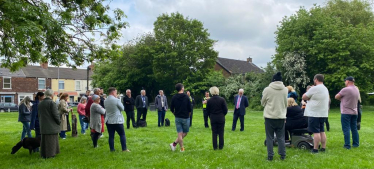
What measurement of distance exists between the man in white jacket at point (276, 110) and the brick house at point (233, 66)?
47391mm

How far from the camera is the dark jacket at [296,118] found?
8562 millimetres

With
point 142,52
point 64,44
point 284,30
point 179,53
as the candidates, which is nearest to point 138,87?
point 142,52

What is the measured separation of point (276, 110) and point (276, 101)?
0.71 ft

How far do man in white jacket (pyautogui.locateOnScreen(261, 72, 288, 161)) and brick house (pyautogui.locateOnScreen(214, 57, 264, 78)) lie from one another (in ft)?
155

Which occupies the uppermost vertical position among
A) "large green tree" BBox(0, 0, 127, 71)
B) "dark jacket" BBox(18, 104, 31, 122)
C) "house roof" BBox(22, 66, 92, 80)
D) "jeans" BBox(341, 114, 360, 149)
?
"house roof" BBox(22, 66, 92, 80)

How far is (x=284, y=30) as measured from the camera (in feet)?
117

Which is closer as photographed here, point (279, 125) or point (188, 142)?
point (279, 125)

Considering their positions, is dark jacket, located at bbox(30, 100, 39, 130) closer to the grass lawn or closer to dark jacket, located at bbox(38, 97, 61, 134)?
the grass lawn

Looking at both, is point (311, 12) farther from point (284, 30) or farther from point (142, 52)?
point (142, 52)

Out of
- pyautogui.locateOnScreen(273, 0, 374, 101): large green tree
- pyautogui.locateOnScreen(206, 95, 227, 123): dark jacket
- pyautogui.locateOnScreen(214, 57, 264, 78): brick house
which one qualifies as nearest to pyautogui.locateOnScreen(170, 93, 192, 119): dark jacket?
pyautogui.locateOnScreen(206, 95, 227, 123): dark jacket

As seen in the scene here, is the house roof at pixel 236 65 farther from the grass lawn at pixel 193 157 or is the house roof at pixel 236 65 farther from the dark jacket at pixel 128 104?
the grass lawn at pixel 193 157

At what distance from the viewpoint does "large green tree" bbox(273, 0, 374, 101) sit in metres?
31.0

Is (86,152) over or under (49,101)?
under

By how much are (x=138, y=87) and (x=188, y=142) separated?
38.8m
